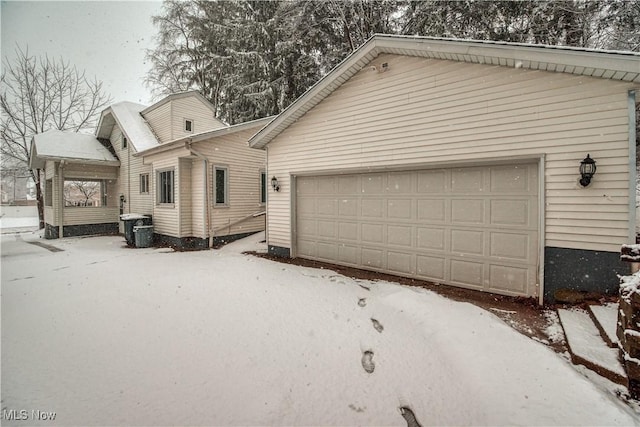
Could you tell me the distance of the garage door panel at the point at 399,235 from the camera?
5.93 meters

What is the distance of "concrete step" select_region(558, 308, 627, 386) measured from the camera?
265 centimetres

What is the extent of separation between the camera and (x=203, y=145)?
9.43 meters

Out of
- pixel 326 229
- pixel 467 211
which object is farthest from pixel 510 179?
pixel 326 229

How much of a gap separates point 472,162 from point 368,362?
391cm

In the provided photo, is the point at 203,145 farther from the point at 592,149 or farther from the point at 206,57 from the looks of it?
the point at 206,57

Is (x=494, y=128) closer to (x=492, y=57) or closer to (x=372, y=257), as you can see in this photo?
(x=492, y=57)

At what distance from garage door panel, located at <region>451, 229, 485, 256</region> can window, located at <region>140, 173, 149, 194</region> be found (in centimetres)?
1208

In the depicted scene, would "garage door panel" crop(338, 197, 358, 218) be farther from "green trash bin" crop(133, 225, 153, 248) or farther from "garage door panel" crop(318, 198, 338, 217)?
"green trash bin" crop(133, 225, 153, 248)

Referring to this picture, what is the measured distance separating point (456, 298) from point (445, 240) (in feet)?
3.75

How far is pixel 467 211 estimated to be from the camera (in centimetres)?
519

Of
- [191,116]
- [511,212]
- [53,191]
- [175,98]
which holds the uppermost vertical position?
[175,98]

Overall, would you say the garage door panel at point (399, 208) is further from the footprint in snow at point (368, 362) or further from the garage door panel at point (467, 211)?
the footprint in snow at point (368, 362)

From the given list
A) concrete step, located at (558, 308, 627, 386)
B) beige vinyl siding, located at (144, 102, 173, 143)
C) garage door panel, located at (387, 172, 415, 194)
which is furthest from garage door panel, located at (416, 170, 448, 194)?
beige vinyl siding, located at (144, 102, 173, 143)

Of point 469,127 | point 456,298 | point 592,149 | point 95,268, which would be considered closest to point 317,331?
point 456,298
